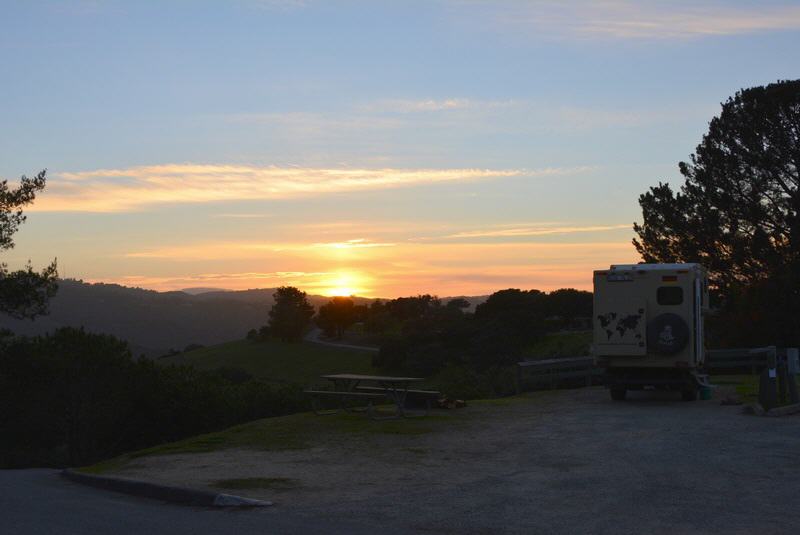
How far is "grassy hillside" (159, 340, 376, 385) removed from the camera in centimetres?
8234

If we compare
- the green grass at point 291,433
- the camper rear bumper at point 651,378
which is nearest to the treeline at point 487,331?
the camper rear bumper at point 651,378

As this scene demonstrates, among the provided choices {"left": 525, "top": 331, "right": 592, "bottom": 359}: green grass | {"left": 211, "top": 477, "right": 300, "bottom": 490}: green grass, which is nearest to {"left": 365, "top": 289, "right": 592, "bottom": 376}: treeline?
{"left": 525, "top": 331, "right": 592, "bottom": 359}: green grass

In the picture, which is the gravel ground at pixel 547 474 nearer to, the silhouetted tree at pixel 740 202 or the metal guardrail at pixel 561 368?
the metal guardrail at pixel 561 368

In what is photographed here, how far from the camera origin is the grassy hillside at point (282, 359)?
8234cm

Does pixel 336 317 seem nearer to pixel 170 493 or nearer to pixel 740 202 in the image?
pixel 740 202

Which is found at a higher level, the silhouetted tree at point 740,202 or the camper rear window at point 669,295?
the silhouetted tree at point 740,202

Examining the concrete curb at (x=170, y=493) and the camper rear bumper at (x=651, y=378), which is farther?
the camper rear bumper at (x=651, y=378)

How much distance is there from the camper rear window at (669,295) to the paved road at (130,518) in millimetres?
14146

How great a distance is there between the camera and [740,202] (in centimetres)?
4378

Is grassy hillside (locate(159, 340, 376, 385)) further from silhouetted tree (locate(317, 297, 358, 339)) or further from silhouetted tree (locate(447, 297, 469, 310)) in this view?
silhouetted tree (locate(447, 297, 469, 310))

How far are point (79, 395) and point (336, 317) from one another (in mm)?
78884

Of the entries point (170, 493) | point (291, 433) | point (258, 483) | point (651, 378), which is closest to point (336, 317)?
point (651, 378)

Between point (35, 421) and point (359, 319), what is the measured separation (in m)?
85.0

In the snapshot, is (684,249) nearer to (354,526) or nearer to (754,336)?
(754,336)
